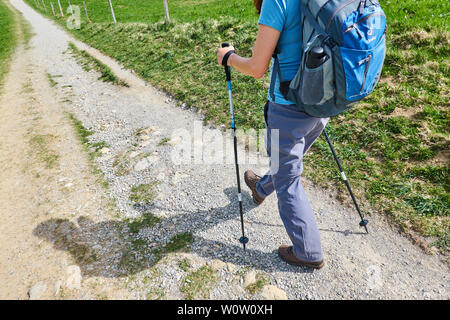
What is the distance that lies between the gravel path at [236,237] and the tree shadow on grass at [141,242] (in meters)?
0.02

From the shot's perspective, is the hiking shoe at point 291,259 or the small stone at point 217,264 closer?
the hiking shoe at point 291,259

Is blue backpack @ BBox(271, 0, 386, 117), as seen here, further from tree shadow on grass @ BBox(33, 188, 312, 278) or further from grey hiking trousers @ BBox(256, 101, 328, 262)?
tree shadow on grass @ BBox(33, 188, 312, 278)

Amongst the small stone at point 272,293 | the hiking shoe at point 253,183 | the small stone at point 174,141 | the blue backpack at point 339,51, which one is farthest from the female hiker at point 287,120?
the small stone at point 174,141

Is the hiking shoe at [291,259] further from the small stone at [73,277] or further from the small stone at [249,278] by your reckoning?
the small stone at [73,277]

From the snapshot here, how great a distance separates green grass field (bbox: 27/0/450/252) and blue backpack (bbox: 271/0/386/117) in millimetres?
2437

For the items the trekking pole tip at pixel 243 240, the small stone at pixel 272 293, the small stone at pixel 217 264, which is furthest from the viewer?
the trekking pole tip at pixel 243 240

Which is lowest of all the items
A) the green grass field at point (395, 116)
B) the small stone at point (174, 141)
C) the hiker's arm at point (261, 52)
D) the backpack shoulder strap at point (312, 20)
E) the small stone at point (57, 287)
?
the small stone at point (57, 287)

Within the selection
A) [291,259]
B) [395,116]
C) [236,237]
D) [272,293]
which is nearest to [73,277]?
[236,237]

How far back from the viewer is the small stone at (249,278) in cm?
314

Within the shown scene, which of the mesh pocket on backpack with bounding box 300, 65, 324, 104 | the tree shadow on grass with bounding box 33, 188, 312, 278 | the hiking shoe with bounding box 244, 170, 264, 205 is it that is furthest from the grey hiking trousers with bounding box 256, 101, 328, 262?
the hiking shoe with bounding box 244, 170, 264, 205

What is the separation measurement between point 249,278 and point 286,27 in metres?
2.70

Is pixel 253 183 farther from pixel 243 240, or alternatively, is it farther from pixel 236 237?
pixel 243 240
